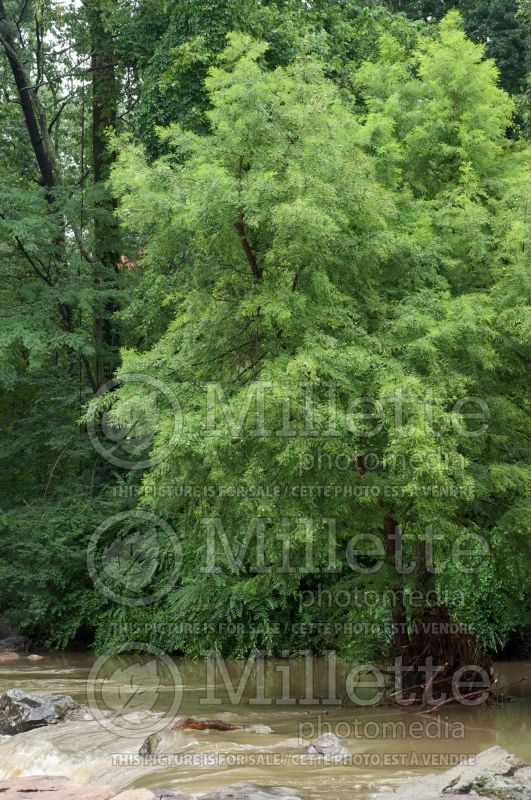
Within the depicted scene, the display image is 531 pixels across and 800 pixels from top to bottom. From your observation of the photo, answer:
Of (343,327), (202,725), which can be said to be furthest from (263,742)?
(343,327)

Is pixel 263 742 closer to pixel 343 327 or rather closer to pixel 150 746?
pixel 150 746

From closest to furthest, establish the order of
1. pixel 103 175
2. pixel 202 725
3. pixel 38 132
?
pixel 202 725
pixel 38 132
pixel 103 175

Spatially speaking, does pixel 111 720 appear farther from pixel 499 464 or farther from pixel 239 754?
pixel 499 464

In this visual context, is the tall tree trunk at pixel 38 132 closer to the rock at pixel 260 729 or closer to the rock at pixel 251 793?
the rock at pixel 260 729

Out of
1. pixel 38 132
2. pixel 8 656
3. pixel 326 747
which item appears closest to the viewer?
pixel 326 747

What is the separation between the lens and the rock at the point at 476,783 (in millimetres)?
6141

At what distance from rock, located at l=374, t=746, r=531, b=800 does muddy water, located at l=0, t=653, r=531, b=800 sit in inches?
15.6

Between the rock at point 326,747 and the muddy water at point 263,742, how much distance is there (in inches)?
3.9

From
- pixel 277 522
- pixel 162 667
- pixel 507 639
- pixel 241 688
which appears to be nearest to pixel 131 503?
pixel 162 667

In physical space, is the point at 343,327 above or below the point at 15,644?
above

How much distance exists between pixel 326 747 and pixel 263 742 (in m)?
0.66

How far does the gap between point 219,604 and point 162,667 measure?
1469 mm

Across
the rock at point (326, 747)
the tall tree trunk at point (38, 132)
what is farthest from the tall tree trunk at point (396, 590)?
the tall tree trunk at point (38, 132)

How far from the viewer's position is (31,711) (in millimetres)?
9516
